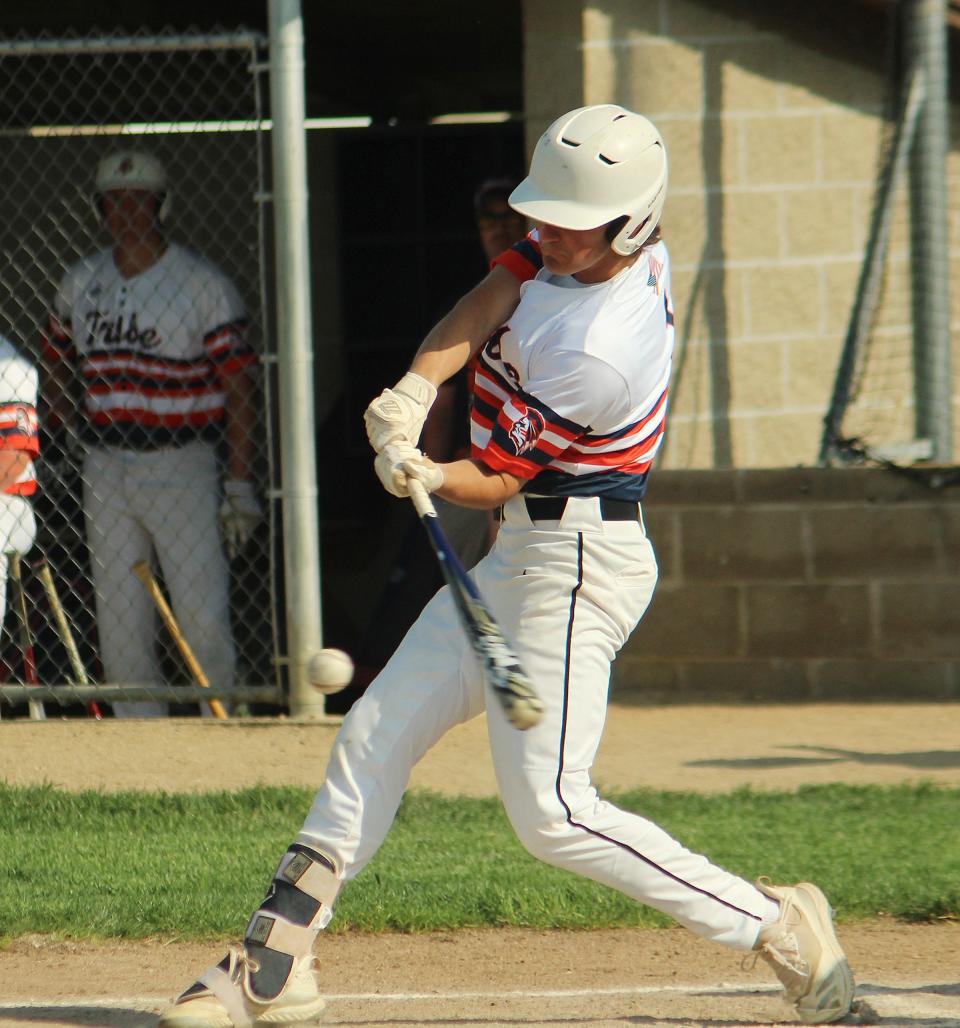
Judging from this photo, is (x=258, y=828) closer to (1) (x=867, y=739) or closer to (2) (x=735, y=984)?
(2) (x=735, y=984)

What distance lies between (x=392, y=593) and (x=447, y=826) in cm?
223

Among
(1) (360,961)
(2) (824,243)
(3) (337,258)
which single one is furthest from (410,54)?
(1) (360,961)

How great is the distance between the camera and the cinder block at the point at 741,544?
7.41 metres

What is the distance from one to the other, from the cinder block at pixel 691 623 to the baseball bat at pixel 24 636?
99.0 inches

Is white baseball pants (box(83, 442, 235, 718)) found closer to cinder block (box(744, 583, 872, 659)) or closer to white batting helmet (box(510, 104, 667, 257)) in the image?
cinder block (box(744, 583, 872, 659))

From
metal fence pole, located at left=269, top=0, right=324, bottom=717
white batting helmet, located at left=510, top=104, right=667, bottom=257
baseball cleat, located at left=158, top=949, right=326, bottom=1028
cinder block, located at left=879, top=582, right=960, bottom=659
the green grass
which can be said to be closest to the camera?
baseball cleat, located at left=158, top=949, right=326, bottom=1028

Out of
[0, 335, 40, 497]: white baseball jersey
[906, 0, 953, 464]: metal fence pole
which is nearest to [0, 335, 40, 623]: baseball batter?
[0, 335, 40, 497]: white baseball jersey

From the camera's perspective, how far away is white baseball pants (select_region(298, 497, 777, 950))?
3557 mm

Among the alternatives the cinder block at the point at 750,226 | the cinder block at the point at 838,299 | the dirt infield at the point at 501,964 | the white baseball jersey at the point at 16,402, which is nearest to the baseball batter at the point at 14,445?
the white baseball jersey at the point at 16,402

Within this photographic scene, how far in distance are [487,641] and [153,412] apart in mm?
3832

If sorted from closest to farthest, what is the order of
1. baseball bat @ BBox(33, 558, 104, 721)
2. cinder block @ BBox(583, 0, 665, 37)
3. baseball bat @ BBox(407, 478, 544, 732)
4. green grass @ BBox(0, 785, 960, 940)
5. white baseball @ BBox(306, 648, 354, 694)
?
baseball bat @ BBox(407, 478, 544, 732) → white baseball @ BBox(306, 648, 354, 694) → green grass @ BBox(0, 785, 960, 940) → baseball bat @ BBox(33, 558, 104, 721) → cinder block @ BBox(583, 0, 665, 37)

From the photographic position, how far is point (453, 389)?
6.70 m

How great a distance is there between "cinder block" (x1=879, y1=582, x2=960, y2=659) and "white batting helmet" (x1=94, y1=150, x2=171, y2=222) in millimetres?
3453

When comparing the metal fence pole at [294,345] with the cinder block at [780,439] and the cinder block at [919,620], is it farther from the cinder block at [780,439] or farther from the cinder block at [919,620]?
the cinder block at [919,620]
